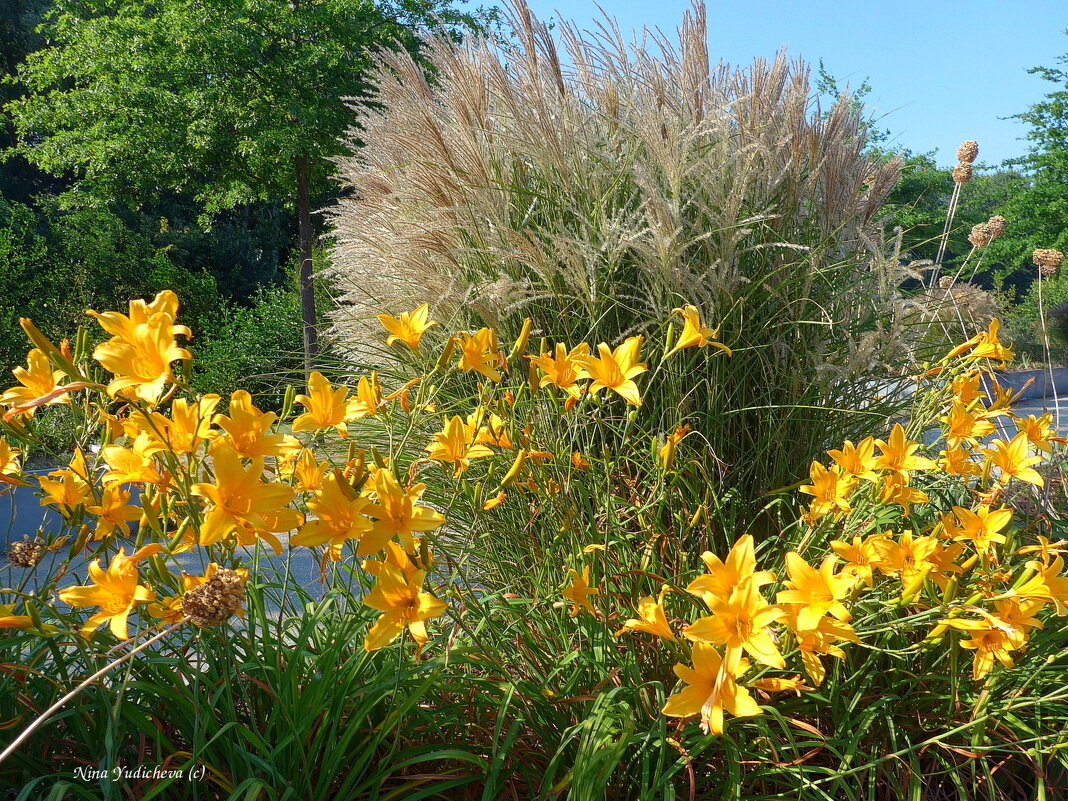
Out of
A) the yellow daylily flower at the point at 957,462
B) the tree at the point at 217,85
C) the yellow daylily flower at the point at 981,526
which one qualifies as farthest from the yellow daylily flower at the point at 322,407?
the tree at the point at 217,85

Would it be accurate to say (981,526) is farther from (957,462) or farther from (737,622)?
(737,622)

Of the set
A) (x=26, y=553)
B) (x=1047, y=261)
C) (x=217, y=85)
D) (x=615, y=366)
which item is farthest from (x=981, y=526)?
(x=217, y=85)

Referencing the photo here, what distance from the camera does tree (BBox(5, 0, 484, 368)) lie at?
25.6ft

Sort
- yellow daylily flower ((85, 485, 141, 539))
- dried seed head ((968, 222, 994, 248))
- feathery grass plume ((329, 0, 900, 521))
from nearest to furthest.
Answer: yellow daylily flower ((85, 485, 141, 539)) → feathery grass plume ((329, 0, 900, 521)) → dried seed head ((968, 222, 994, 248))

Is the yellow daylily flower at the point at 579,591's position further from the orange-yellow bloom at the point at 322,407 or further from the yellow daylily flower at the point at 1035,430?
the yellow daylily flower at the point at 1035,430

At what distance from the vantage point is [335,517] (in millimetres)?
1026

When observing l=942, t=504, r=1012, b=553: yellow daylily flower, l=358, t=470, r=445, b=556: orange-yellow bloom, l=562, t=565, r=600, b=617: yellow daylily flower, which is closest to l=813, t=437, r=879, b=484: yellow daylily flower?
l=942, t=504, r=1012, b=553: yellow daylily flower

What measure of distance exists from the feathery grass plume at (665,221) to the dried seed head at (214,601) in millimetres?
1211

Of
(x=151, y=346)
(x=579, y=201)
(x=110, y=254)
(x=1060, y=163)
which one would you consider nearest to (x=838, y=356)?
(x=579, y=201)

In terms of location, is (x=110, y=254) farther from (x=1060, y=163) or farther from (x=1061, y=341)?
(x=1060, y=163)

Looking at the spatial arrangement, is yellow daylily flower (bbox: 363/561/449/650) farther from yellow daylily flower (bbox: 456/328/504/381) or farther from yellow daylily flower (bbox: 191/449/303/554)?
yellow daylily flower (bbox: 456/328/504/381)

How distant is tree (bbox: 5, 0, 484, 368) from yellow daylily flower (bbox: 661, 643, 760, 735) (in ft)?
25.0

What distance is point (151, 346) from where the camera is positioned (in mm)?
962

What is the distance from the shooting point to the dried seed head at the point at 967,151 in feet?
10.8
